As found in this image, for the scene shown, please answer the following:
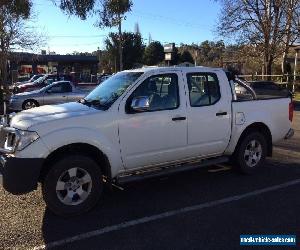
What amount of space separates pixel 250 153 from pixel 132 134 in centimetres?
259

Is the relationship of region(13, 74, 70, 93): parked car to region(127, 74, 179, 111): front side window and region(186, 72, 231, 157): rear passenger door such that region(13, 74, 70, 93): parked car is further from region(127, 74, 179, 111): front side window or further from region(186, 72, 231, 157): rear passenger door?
region(127, 74, 179, 111): front side window

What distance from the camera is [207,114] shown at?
697 centimetres

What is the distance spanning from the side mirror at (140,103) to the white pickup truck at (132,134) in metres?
0.01

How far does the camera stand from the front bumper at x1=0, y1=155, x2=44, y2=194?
5371 mm

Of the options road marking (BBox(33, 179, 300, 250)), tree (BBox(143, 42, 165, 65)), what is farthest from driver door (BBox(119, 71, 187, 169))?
tree (BBox(143, 42, 165, 65))

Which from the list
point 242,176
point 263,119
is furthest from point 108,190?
point 263,119

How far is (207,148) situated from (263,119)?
1.37m

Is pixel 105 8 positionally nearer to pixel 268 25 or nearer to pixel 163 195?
pixel 163 195

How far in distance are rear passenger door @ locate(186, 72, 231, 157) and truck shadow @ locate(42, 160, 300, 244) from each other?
0.57 m

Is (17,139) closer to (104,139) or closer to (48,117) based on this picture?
(48,117)

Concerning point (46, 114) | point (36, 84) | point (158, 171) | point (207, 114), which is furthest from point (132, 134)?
point (36, 84)

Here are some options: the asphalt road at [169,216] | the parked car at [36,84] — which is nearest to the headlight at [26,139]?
the asphalt road at [169,216]

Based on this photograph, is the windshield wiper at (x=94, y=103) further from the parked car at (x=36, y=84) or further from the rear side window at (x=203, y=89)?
the parked car at (x=36, y=84)

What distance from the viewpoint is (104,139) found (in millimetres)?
5926
